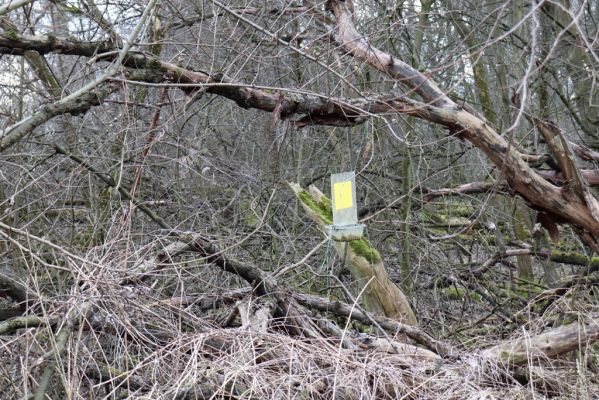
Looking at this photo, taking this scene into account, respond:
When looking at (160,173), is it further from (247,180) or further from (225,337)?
(225,337)

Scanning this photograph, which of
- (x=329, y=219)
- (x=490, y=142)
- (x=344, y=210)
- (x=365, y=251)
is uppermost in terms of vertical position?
(x=490, y=142)

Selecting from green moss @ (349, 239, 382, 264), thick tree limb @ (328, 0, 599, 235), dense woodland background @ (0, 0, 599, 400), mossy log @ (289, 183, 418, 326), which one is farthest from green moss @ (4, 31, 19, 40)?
green moss @ (349, 239, 382, 264)

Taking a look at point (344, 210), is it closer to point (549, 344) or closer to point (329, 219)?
point (329, 219)

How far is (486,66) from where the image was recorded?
27.6ft

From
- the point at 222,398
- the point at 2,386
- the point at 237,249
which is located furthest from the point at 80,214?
the point at 222,398

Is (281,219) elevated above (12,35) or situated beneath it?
situated beneath

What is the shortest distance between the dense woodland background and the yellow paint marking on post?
0.40m

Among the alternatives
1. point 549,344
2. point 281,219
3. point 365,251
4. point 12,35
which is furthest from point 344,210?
point 281,219

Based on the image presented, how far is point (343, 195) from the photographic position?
4137 mm

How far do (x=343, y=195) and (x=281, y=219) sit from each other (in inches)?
106

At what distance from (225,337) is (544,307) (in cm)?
301

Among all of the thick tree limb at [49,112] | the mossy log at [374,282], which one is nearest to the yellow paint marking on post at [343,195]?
the mossy log at [374,282]

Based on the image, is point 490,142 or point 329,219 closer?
point 490,142

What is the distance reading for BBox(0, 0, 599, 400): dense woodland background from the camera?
327 centimetres
